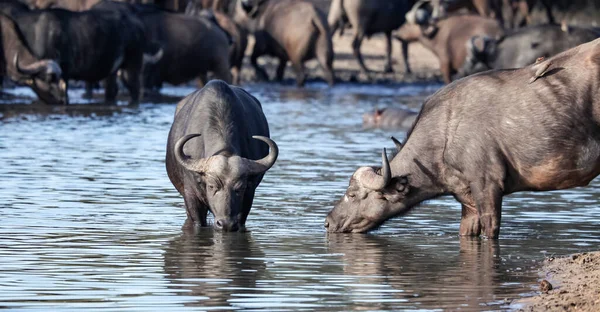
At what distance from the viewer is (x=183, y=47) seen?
23.6 metres

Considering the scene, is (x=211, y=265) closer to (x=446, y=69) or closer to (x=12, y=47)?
(x=12, y=47)

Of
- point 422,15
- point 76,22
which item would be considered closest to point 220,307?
point 76,22

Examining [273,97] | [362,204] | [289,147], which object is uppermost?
[362,204]

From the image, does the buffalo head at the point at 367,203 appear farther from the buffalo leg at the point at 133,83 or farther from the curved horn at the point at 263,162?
the buffalo leg at the point at 133,83

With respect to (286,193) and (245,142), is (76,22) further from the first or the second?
(245,142)

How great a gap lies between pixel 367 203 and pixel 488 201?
939 millimetres

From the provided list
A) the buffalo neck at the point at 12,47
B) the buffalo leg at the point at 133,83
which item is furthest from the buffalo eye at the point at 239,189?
the buffalo leg at the point at 133,83

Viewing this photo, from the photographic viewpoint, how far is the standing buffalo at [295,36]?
2739 cm

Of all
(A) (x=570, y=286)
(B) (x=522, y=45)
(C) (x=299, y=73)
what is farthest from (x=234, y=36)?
(A) (x=570, y=286)

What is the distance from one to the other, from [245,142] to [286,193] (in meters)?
1.90

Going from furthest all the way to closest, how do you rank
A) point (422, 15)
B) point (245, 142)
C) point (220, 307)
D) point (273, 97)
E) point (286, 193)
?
point (422, 15) < point (273, 97) < point (286, 193) < point (245, 142) < point (220, 307)

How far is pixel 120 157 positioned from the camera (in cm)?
1416

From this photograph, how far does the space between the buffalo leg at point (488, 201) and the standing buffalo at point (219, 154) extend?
1377mm

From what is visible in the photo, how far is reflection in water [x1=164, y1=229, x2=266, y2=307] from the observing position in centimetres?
711
